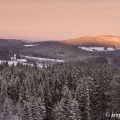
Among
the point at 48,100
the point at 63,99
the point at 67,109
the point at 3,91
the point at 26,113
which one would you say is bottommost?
the point at 48,100

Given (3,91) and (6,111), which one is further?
(3,91)

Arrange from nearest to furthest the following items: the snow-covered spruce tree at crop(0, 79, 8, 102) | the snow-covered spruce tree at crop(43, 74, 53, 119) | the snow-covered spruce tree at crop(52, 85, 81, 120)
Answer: the snow-covered spruce tree at crop(52, 85, 81, 120) < the snow-covered spruce tree at crop(43, 74, 53, 119) < the snow-covered spruce tree at crop(0, 79, 8, 102)

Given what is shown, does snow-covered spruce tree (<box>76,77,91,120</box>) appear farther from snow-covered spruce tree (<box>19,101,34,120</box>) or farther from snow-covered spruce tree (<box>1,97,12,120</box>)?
snow-covered spruce tree (<box>1,97,12,120</box>)

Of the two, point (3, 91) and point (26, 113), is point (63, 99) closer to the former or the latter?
point (26, 113)

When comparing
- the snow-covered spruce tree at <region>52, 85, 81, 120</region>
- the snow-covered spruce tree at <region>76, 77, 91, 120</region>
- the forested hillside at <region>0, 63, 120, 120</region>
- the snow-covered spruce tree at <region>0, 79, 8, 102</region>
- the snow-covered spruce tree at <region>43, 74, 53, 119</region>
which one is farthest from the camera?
the snow-covered spruce tree at <region>0, 79, 8, 102</region>

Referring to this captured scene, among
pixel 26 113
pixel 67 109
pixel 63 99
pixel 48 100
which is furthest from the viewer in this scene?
pixel 48 100

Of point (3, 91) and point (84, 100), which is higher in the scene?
point (84, 100)

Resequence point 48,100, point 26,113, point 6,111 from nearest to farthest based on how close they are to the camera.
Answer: point 26,113 < point 6,111 < point 48,100

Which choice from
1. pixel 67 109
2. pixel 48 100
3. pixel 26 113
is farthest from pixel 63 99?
pixel 48 100

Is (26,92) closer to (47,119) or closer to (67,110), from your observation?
(47,119)

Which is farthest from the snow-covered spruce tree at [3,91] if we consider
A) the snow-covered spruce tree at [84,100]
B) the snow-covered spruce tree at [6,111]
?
the snow-covered spruce tree at [84,100]

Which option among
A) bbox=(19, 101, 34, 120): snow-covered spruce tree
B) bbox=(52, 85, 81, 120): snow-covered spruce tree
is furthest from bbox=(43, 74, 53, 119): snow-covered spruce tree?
bbox=(52, 85, 81, 120): snow-covered spruce tree

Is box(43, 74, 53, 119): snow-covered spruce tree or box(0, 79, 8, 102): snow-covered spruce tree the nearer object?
box(43, 74, 53, 119): snow-covered spruce tree

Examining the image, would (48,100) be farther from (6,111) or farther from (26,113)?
(26,113)
